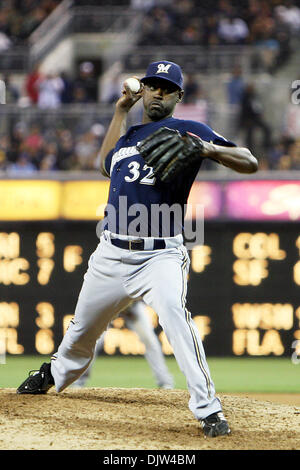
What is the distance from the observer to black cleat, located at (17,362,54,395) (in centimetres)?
559

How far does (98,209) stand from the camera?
996cm

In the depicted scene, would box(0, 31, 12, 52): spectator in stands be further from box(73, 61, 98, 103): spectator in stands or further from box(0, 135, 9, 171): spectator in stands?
box(0, 135, 9, 171): spectator in stands

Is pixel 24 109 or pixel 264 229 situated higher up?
pixel 24 109

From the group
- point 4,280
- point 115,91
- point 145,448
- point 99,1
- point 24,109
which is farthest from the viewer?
point 99,1

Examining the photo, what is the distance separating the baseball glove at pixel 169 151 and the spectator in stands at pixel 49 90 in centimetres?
899

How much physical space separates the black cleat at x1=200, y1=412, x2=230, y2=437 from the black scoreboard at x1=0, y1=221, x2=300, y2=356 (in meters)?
5.02

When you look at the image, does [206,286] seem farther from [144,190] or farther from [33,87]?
[33,87]

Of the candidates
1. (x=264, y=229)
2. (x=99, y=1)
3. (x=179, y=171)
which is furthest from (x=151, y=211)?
(x=99, y=1)

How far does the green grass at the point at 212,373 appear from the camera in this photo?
8.58 meters

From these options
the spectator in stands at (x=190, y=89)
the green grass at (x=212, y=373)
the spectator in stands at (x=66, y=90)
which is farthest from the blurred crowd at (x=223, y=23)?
the green grass at (x=212, y=373)

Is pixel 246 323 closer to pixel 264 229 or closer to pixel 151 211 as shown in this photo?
pixel 264 229

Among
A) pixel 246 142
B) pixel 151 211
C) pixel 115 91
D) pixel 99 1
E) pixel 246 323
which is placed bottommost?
pixel 246 323

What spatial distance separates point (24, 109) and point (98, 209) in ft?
6.13

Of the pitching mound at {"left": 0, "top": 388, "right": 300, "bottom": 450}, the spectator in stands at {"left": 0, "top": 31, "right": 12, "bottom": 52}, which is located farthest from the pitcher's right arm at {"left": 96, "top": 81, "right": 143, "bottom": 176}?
the spectator in stands at {"left": 0, "top": 31, "right": 12, "bottom": 52}
